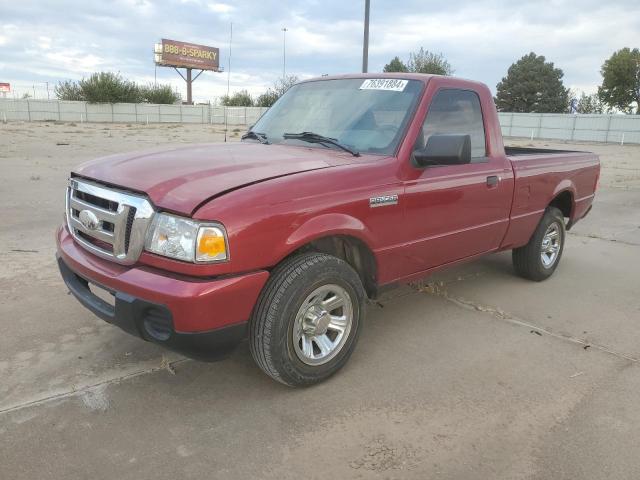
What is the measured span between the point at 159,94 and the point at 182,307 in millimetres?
59395

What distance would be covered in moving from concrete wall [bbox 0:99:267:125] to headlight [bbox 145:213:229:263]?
4142cm

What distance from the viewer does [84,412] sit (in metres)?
2.87

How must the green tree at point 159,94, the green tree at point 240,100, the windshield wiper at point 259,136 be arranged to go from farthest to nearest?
the green tree at point 240,100
the green tree at point 159,94
the windshield wiper at point 259,136

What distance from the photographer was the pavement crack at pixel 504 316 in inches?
151

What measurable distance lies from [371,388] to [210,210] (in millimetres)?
1438

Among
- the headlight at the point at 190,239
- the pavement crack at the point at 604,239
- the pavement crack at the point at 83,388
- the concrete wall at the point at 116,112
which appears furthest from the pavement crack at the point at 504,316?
the concrete wall at the point at 116,112

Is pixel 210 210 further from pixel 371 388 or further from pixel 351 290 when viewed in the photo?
pixel 371 388

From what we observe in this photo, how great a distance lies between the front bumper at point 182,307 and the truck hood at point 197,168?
370 mm

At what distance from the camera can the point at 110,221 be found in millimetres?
2848

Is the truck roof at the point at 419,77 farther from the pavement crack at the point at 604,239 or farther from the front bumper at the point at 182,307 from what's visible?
the pavement crack at the point at 604,239

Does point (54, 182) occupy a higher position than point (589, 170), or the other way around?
point (589, 170)

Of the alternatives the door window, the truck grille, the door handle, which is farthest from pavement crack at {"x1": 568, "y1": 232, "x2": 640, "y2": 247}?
the truck grille

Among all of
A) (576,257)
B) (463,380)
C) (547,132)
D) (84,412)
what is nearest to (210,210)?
(84,412)

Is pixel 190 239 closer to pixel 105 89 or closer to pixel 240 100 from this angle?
pixel 105 89
